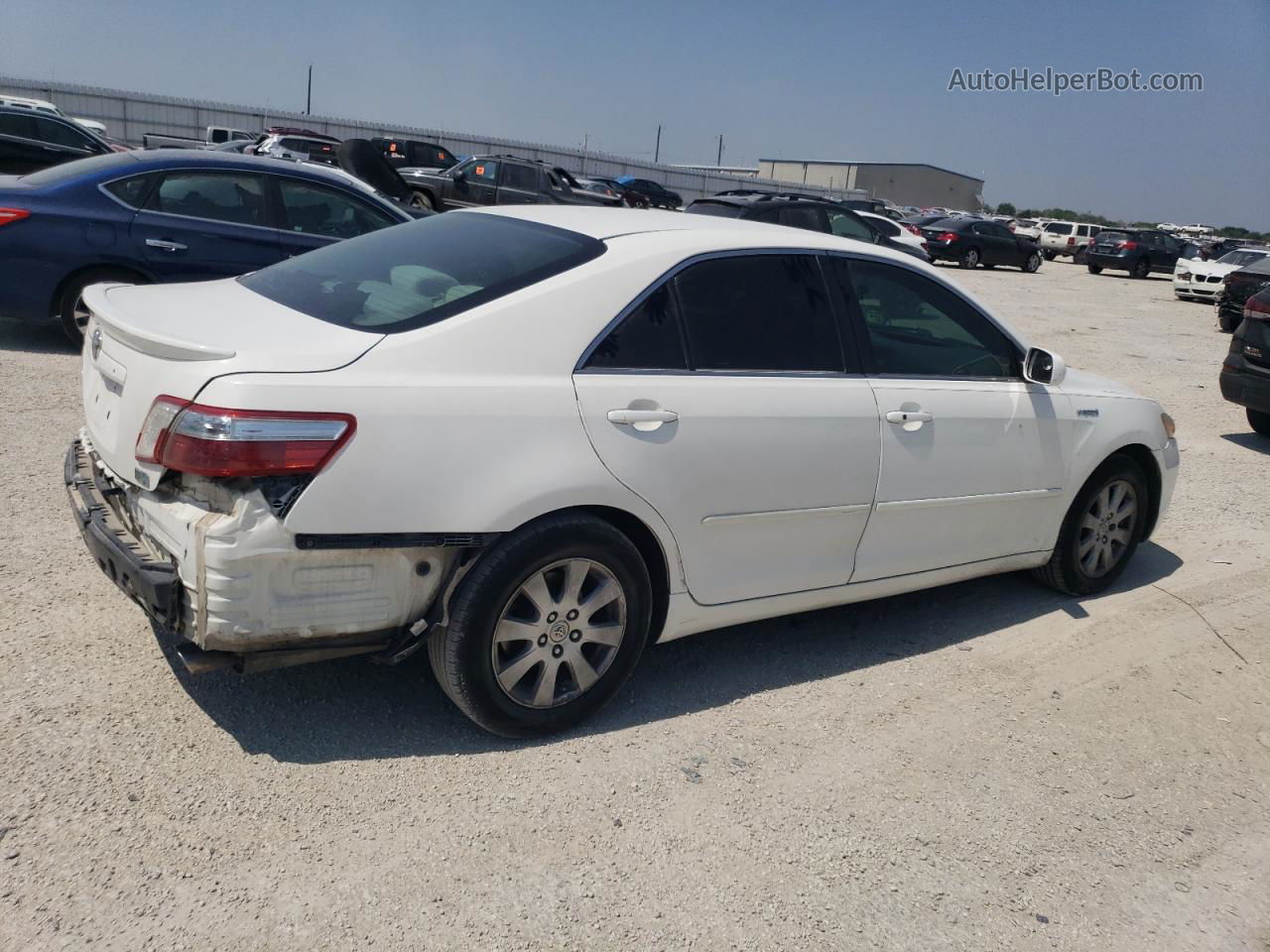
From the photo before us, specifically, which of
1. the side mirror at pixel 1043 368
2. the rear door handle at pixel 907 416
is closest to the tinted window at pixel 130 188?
the rear door handle at pixel 907 416

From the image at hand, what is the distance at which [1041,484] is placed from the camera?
4797mm

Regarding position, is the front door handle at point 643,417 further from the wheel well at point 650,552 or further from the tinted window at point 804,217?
the tinted window at point 804,217

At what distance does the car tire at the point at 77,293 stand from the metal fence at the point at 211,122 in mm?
37767

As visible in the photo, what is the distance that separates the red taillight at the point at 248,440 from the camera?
2.87 meters

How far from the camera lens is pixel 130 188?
8016 mm

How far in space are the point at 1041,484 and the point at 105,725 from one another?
378 cm

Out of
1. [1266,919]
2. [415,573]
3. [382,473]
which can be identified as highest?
[382,473]

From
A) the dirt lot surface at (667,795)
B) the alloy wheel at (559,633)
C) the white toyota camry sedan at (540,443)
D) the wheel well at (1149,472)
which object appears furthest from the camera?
the wheel well at (1149,472)

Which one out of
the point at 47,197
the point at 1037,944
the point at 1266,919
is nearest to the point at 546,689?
the point at 1037,944

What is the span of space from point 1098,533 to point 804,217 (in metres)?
10.6

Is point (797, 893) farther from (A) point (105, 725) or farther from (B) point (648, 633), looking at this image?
(A) point (105, 725)

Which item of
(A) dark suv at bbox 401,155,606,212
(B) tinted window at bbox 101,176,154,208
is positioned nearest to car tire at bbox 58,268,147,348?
(B) tinted window at bbox 101,176,154,208

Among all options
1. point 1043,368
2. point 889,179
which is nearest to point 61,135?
point 1043,368

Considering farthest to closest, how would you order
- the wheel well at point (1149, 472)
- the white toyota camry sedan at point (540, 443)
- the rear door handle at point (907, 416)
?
the wheel well at point (1149, 472) → the rear door handle at point (907, 416) → the white toyota camry sedan at point (540, 443)
